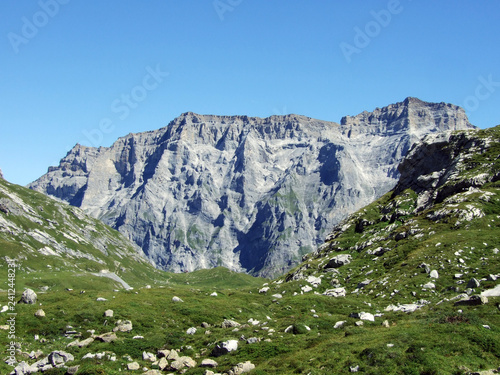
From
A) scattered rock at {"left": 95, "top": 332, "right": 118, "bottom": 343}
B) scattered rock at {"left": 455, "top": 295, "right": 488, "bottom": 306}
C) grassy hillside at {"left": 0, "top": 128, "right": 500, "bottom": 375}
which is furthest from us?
scattered rock at {"left": 95, "top": 332, "right": 118, "bottom": 343}

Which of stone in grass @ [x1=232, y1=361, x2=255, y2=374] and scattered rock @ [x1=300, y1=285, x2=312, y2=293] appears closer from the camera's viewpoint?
stone in grass @ [x1=232, y1=361, x2=255, y2=374]

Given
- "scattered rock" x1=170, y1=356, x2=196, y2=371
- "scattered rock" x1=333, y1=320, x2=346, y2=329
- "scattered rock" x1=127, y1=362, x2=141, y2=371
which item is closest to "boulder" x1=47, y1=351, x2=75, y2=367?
"scattered rock" x1=127, y1=362, x2=141, y2=371

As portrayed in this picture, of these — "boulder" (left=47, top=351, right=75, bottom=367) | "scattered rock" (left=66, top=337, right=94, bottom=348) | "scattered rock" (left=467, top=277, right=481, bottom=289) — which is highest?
"scattered rock" (left=467, top=277, right=481, bottom=289)

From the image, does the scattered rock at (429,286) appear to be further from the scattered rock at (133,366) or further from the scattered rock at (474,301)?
the scattered rock at (133,366)

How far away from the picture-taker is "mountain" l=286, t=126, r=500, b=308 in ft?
206

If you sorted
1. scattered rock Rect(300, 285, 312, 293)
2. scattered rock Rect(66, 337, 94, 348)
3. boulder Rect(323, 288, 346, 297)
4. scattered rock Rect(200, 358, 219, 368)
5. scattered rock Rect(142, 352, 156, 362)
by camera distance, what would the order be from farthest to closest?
1. scattered rock Rect(300, 285, 312, 293)
2. boulder Rect(323, 288, 346, 297)
3. scattered rock Rect(66, 337, 94, 348)
4. scattered rock Rect(142, 352, 156, 362)
5. scattered rock Rect(200, 358, 219, 368)

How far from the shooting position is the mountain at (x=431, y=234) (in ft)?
206

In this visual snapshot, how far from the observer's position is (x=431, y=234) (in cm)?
8500

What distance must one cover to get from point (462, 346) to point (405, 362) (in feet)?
14.7

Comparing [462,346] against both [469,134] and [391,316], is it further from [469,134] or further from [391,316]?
[469,134]

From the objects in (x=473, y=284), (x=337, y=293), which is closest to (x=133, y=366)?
(x=473, y=284)

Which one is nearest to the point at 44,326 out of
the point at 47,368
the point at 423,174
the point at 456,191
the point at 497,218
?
the point at 47,368

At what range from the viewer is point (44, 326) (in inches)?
1860

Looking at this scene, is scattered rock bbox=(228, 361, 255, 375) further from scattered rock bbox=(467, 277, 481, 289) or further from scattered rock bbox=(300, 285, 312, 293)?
scattered rock bbox=(300, 285, 312, 293)
